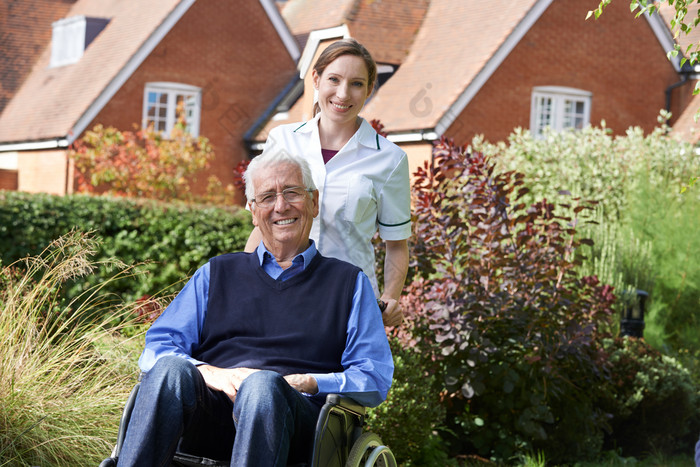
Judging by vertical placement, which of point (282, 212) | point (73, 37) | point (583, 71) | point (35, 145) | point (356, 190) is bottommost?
point (282, 212)

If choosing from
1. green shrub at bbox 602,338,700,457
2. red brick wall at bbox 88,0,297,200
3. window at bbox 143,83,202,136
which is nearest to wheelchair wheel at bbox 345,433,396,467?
green shrub at bbox 602,338,700,457

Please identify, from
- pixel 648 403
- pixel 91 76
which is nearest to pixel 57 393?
pixel 648 403

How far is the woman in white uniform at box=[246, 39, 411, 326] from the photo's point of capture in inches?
151

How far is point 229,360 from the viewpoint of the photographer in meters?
3.56

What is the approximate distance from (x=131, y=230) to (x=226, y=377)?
6.79m

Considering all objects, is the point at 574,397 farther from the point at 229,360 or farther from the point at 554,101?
the point at 554,101

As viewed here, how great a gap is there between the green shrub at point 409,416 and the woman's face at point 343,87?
6.90 feet

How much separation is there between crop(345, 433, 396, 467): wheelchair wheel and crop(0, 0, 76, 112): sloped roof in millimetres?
21421

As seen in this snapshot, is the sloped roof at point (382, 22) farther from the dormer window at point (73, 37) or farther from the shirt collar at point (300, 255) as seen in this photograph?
the shirt collar at point (300, 255)

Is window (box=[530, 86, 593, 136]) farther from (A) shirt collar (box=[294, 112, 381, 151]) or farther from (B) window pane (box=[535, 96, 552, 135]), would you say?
(A) shirt collar (box=[294, 112, 381, 151])

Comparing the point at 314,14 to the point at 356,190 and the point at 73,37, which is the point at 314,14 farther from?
the point at 356,190

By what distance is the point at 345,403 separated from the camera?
11.1ft

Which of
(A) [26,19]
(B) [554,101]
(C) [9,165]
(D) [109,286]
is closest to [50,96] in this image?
(C) [9,165]

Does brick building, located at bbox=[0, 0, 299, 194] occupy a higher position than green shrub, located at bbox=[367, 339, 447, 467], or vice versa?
brick building, located at bbox=[0, 0, 299, 194]
